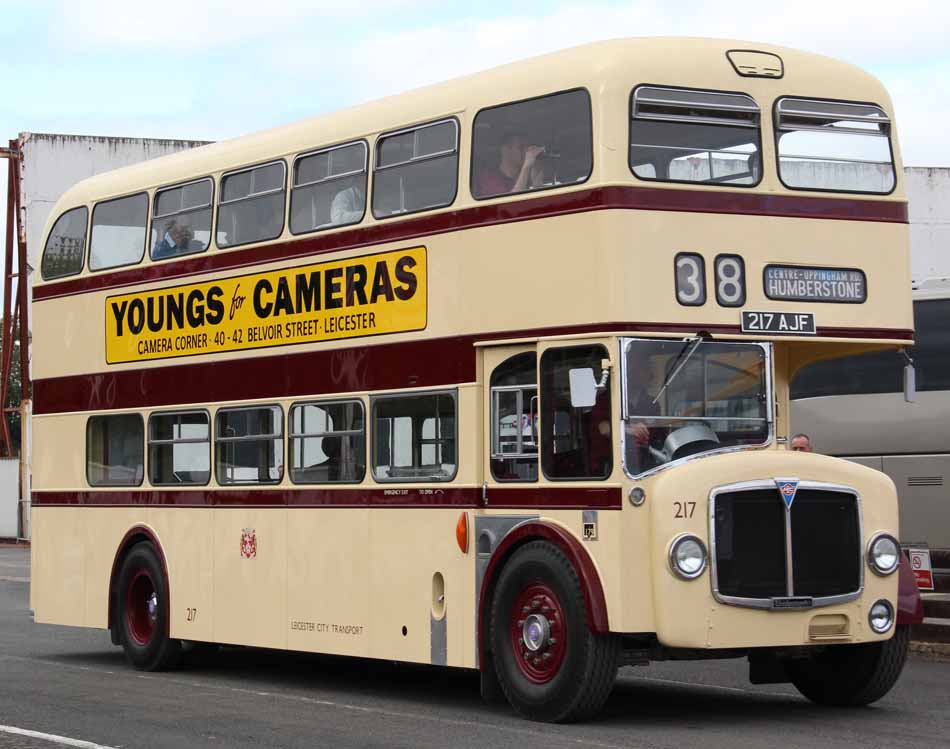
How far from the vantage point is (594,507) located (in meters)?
12.3

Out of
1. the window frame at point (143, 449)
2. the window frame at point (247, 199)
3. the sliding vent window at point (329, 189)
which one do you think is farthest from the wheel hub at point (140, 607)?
the sliding vent window at point (329, 189)

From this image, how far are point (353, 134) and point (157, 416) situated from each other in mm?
3825

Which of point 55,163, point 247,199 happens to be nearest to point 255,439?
point 247,199

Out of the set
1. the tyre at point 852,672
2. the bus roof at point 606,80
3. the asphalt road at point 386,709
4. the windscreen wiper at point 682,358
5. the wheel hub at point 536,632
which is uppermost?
the bus roof at point 606,80

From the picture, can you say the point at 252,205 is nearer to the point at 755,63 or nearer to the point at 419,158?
the point at 419,158

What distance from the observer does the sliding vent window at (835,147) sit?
514 inches

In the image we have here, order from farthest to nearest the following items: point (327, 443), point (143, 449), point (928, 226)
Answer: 1. point (928, 226)
2. point (143, 449)
3. point (327, 443)

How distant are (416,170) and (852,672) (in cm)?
495

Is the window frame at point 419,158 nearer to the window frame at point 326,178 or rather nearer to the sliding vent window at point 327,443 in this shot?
the window frame at point 326,178

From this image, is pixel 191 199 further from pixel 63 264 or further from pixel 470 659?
pixel 470 659

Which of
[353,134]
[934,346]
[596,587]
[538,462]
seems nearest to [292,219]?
[353,134]

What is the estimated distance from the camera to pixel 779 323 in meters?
12.9

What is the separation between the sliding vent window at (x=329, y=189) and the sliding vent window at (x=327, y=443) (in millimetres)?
1508

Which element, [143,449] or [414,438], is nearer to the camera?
[414,438]
